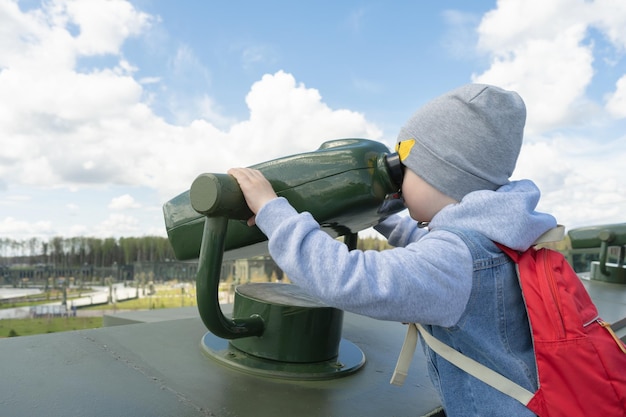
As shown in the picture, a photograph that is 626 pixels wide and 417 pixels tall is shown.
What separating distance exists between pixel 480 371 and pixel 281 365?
0.63 metres

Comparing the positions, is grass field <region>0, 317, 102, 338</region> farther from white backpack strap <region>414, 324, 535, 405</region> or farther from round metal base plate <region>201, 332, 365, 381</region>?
white backpack strap <region>414, 324, 535, 405</region>

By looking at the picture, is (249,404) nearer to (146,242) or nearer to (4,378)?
(4,378)

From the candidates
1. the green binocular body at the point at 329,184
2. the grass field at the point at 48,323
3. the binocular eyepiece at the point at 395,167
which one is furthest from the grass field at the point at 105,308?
the binocular eyepiece at the point at 395,167

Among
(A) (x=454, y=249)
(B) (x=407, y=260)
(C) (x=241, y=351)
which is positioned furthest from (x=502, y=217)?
(C) (x=241, y=351)

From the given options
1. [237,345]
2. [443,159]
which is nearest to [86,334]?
[237,345]

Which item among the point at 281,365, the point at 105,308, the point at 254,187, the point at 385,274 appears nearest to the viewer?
the point at 385,274

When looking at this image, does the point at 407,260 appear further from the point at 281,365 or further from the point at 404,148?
the point at 281,365

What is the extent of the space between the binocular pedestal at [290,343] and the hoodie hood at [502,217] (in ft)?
1.89

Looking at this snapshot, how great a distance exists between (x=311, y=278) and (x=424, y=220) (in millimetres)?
416

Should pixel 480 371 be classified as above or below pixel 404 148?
below

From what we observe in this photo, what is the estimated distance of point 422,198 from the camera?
1216mm

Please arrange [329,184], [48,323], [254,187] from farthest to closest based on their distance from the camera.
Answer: [48,323] → [329,184] → [254,187]

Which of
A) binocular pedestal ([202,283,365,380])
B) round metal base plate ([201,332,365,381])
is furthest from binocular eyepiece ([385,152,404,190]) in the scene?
round metal base plate ([201,332,365,381])

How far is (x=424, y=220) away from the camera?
1265 millimetres
